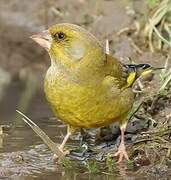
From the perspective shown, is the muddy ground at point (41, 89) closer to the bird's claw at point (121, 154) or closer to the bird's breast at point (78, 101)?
the bird's claw at point (121, 154)

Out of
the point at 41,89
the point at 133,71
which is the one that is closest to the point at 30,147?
the point at 133,71

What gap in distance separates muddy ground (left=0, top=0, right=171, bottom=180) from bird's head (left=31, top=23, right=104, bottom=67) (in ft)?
2.85

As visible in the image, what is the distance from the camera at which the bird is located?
6.65 meters

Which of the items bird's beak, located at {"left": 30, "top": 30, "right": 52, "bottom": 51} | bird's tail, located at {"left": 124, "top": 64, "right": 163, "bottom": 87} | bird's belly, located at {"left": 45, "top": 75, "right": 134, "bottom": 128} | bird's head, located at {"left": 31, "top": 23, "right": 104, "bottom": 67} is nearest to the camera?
bird's belly, located at {"left": 45, "top": 75, "right": 134, "bottom": 128}

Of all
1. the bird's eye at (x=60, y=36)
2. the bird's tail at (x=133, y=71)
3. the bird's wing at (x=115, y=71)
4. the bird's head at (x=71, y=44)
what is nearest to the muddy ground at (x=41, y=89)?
the bird's tail at (x=133, y=71)

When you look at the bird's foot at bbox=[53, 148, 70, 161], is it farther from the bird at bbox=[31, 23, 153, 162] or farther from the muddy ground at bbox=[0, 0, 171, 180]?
the bird at bbox=[31, 23, 153, 162]

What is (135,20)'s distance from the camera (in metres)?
10.3

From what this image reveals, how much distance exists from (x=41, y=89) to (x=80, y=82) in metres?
3.01

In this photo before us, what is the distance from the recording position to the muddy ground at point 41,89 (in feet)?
22.2

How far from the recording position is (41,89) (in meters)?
9.66

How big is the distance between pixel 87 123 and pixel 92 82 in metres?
0.33

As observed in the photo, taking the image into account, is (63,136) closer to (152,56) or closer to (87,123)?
(87,123)

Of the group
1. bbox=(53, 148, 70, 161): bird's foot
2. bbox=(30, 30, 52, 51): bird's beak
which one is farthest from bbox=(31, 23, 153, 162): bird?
bbox=(53, 148, 70, 161): bird's foot

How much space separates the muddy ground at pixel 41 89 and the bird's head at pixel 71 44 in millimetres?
868
